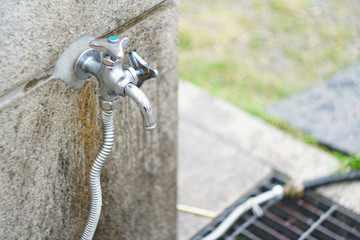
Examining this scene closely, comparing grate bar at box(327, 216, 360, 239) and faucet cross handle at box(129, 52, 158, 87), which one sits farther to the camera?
grate bar at box(327, 216, 360, 239)

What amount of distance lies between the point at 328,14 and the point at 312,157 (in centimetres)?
209

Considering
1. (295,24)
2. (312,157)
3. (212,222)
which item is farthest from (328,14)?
(212,222)

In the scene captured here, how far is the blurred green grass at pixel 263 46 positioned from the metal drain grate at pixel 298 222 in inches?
25.7

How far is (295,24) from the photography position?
14.5 feet

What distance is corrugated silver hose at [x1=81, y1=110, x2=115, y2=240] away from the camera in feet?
4.87

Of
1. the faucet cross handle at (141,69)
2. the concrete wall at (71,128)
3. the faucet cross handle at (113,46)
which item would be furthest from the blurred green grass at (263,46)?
the faucet cross handle at (113,46)

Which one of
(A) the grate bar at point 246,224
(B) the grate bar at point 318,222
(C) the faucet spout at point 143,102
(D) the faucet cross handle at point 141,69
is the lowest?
(A) the grate bar at point 246,224

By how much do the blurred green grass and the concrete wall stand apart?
1425 mm

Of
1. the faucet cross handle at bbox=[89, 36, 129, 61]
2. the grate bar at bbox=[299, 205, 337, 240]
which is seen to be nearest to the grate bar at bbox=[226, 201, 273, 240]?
the grate bar at bbox=[299, 205, 337, 240]

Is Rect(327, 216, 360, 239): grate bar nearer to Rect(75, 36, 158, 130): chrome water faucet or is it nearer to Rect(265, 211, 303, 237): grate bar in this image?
Rect(265, 211, 303, 237): grate bar

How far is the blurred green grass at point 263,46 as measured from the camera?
3.66 m

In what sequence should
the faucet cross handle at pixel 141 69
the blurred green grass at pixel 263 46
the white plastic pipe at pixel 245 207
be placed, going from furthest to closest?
the blurred green grass at pixel 263 46, the white plastic pipe at pixel 245 207, the faucet cross handle at pixel 141 69

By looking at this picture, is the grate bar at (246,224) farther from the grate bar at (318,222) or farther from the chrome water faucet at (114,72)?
the chrome water faucet at (114,72)

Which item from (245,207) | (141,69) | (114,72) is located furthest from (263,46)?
(114,72)
